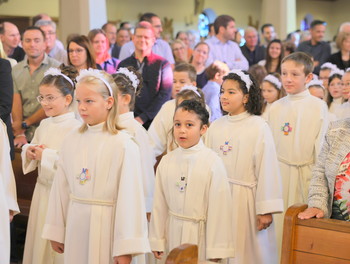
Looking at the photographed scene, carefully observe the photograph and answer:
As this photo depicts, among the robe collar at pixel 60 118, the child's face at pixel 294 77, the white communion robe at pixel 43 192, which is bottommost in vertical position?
the white communion robe at pixel 43 192

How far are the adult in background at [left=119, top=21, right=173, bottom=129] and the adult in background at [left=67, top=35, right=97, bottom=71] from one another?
2.85ft

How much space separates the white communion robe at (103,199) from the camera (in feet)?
14.2

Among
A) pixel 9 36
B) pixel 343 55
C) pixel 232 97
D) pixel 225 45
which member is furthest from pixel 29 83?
pixel 343 55

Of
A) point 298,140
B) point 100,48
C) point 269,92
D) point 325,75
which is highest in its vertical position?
point 100,48

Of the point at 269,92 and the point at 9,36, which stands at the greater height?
the point at 9,36

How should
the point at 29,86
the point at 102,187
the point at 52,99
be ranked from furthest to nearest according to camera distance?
the point at 29,86
the point at 52,99
the point at 102,187

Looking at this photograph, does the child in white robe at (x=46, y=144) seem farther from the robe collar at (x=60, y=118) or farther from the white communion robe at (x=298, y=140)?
the white communion robe at (x=298, y=140)

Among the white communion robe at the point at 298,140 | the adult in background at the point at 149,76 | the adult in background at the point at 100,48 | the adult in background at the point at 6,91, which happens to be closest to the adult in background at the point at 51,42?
the adult in background at the point at 100,48

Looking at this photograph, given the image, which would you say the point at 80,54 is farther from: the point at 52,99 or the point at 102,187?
the point at 102,187

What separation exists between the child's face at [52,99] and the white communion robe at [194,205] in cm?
113

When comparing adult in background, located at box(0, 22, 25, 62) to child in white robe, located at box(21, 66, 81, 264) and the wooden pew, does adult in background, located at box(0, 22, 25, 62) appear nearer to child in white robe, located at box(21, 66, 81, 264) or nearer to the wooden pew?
child in white robe, located at box(21, 66, 81, 264)

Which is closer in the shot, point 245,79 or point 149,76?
point 245,79

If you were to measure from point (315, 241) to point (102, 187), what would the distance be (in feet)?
4.85

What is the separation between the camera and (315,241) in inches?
141
